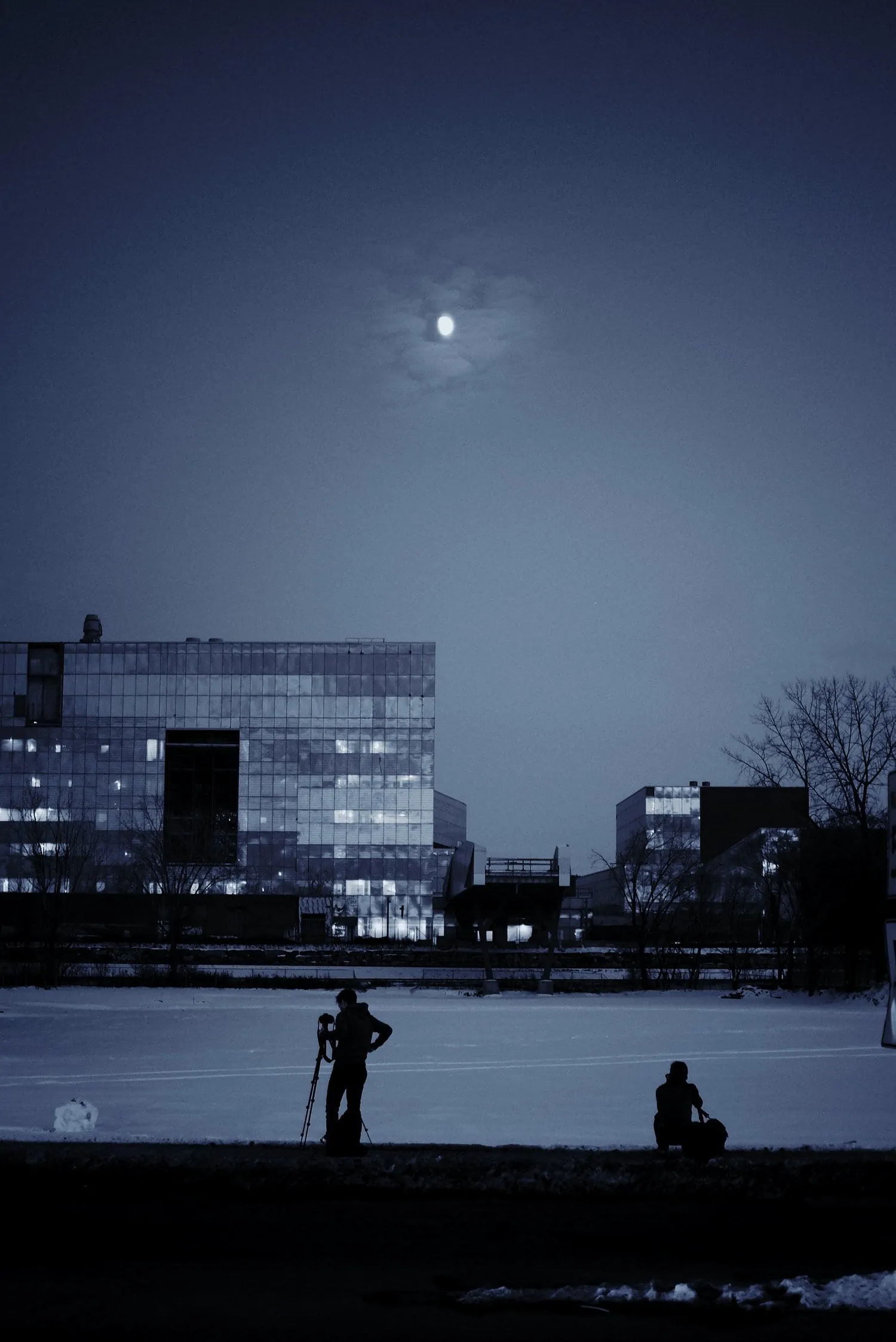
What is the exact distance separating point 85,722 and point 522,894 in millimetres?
67214

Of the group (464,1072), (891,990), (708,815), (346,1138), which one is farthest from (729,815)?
(346,1138)

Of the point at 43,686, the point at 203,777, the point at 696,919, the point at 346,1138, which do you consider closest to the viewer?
the point at 346,1138

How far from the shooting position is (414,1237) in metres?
9.77

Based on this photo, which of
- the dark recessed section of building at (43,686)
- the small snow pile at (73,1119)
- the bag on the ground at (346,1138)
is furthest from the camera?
the dark recessed section of building at (43,686)

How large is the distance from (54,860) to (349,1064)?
44.2m

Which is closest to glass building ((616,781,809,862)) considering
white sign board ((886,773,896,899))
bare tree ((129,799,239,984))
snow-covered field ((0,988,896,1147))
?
bare tree ((129,799,239,984))

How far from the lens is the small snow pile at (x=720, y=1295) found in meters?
7.83

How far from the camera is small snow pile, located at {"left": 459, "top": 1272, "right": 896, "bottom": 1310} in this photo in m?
7.83

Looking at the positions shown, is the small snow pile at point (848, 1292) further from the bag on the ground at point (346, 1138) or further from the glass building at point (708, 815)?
the glass building at point (708, 815)

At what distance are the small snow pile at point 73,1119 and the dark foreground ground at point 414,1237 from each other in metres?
1.26

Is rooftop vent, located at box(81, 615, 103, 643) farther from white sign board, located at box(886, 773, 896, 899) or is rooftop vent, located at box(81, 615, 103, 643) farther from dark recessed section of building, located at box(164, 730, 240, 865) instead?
white sign board, located at box(886, 773, 896, 899)

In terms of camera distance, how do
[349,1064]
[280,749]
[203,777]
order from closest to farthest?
[349,1064] < [280,749] < [203,777]

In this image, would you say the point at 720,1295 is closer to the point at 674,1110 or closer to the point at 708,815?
the point at 674,1110

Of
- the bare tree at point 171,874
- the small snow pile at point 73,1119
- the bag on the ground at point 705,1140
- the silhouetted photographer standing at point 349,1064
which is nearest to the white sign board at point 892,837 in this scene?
the bag on the ground at point 705,1140
